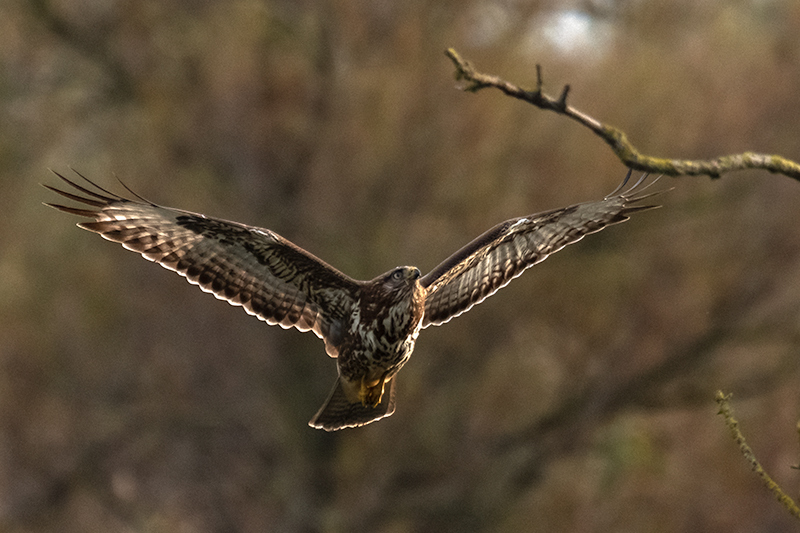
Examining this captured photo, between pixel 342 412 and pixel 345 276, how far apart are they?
0.58 m

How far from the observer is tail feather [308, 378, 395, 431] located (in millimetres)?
3240

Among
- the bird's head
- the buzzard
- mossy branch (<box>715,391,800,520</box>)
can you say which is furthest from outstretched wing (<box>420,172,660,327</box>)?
mossy branch (<box>715,391,800,520</box>)

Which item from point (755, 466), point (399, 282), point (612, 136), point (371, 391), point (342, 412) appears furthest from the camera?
point (342, 412)

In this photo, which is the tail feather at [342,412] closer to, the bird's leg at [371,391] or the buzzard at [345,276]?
the buzzard at [345,276]

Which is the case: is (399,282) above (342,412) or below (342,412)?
above

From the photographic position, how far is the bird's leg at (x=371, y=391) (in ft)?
9.89

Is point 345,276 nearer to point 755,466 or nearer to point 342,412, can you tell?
point 342,412

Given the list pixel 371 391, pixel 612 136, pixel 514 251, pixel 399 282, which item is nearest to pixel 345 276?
pixel 399 282

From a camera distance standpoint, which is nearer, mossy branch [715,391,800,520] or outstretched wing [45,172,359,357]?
mossy branch [715,391,800,520]

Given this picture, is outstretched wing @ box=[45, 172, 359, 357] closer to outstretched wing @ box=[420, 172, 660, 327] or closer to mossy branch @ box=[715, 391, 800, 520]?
outstretched wing @ box=[420, 172, 660, 327]

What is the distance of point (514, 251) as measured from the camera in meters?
3.37

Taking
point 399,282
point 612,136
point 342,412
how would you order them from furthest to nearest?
point 342,412, point 399,282, point 612,136

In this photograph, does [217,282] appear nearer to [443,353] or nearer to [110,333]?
[443,353]

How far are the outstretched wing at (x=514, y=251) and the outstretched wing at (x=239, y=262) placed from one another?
16.1 inches
